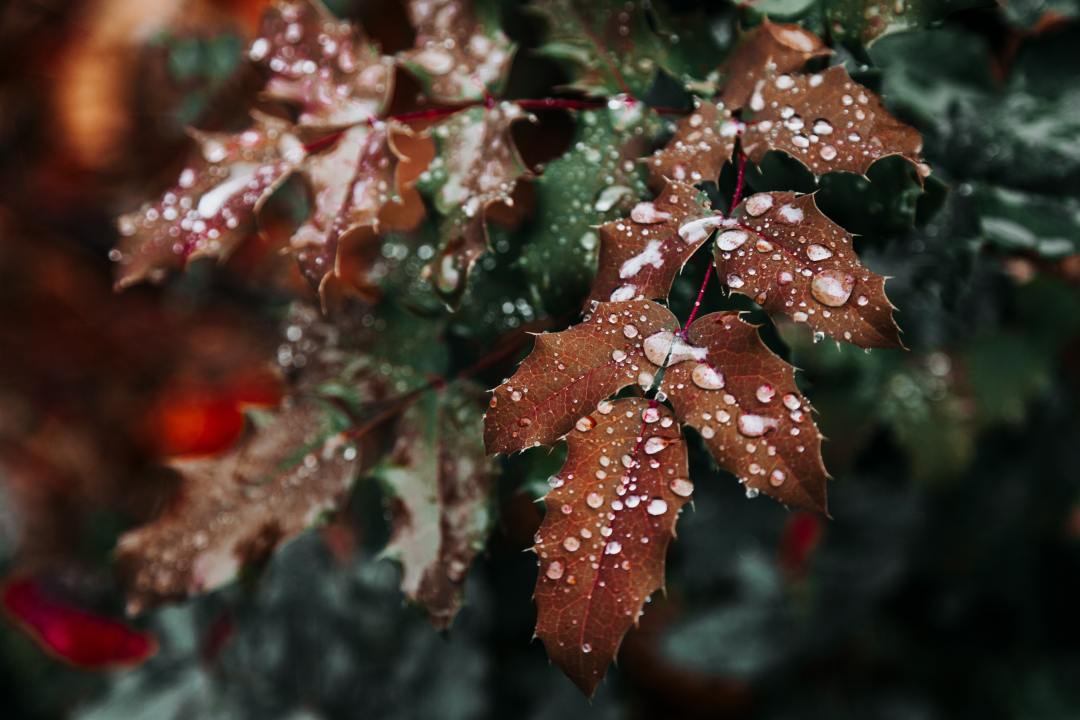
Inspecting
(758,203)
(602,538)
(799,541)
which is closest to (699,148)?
(758,203)

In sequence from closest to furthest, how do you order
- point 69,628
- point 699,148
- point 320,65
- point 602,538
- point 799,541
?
point 602,538 < point 699,148 < point 320,65 < point 69,628 < point 799,541

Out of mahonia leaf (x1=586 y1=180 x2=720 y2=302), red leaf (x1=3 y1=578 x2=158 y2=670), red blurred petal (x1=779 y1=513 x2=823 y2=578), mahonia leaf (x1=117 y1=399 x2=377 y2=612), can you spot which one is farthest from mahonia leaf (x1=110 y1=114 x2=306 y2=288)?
red blurred petal (x1=779 y1=513 x2=823 y2=578)

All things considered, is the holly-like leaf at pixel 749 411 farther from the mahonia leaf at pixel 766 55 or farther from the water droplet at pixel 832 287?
the mahonia leaf at pixel 766 55

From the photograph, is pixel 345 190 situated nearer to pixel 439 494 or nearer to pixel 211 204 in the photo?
pixel 211 204

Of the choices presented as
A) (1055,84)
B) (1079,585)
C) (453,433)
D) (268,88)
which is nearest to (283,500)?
(453,433)

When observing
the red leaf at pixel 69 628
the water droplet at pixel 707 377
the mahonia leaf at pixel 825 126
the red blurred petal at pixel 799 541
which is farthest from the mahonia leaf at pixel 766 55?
the red leaf at pixel 69 628

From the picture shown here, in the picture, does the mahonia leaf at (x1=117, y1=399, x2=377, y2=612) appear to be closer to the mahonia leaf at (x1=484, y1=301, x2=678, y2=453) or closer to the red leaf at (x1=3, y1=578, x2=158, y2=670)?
the mahonia leaf at (x1=484, y1=301, x2=678, y2=453)
